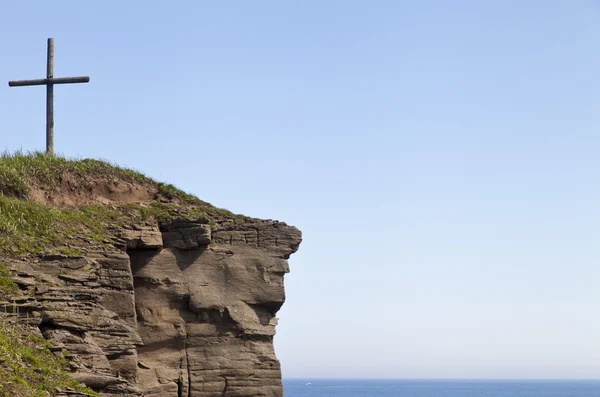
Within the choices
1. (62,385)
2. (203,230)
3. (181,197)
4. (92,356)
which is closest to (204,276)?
(203,230)

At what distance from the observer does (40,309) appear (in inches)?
942

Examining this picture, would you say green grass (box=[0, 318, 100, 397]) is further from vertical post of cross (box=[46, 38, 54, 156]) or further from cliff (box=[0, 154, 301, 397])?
vertical post of cross (box=[46, 38, 54, 156])

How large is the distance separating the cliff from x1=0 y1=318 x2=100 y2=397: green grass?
1758 millimetres

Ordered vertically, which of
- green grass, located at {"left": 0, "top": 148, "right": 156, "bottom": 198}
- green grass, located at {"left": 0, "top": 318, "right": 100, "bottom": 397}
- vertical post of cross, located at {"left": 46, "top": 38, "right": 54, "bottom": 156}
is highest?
vertical post of cross, located at {"left": 46, "top": 38, "right": 54, "bottom": 156}

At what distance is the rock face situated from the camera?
25.8 meters

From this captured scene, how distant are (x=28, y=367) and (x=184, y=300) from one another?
831 centimetres

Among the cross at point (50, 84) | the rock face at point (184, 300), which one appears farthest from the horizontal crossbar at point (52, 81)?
the rock face at point (184, 300)

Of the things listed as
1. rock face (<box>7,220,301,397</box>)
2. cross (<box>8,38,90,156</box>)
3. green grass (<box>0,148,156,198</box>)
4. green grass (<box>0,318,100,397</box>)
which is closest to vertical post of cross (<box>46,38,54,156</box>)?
cross (<box>8,38,90,156</box>)

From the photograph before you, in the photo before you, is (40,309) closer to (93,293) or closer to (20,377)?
(93,293)

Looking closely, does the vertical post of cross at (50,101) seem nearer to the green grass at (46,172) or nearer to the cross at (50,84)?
the cross at (50,84)

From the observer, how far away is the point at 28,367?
830 inches

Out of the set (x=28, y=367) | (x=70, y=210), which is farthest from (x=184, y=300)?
(x=28, y=367)

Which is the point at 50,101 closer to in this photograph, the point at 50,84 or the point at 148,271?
the point at 50,84

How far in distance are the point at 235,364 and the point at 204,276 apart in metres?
3.04
